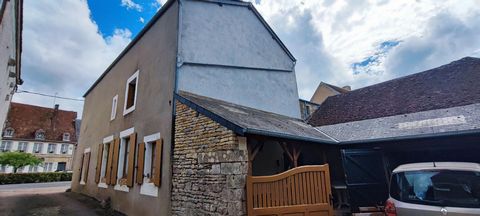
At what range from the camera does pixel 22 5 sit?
8422mm

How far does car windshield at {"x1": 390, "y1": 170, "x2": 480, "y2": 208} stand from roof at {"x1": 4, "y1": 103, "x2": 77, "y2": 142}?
37.8m

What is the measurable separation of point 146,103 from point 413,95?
935 cm

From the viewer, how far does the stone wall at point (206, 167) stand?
14.5 feet

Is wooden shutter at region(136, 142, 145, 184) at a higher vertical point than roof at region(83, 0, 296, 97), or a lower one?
lower

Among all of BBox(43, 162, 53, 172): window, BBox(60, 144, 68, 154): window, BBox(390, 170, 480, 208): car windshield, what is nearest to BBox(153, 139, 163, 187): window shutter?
BBox(390, 170, 480, 208): car windshield

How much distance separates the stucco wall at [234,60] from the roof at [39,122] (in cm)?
3292

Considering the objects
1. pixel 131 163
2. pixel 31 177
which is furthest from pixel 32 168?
pixel 131 163

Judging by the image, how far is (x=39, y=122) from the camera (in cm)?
3069

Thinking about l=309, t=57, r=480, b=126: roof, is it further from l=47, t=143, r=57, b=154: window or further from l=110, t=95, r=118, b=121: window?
l=47, t=143, r=57, b=154: window

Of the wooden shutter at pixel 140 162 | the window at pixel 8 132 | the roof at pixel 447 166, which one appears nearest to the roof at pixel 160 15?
the wooden shutter at pixel 140 162

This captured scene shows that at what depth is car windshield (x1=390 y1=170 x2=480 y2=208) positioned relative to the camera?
137 inches

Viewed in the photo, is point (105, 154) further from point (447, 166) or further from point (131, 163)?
point (447, 166)

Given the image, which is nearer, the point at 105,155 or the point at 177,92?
the point at 177,92

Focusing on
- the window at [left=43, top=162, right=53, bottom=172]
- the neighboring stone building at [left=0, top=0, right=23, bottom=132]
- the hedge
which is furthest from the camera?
the window at [left=43, top=162, right=53, bottom=172]
